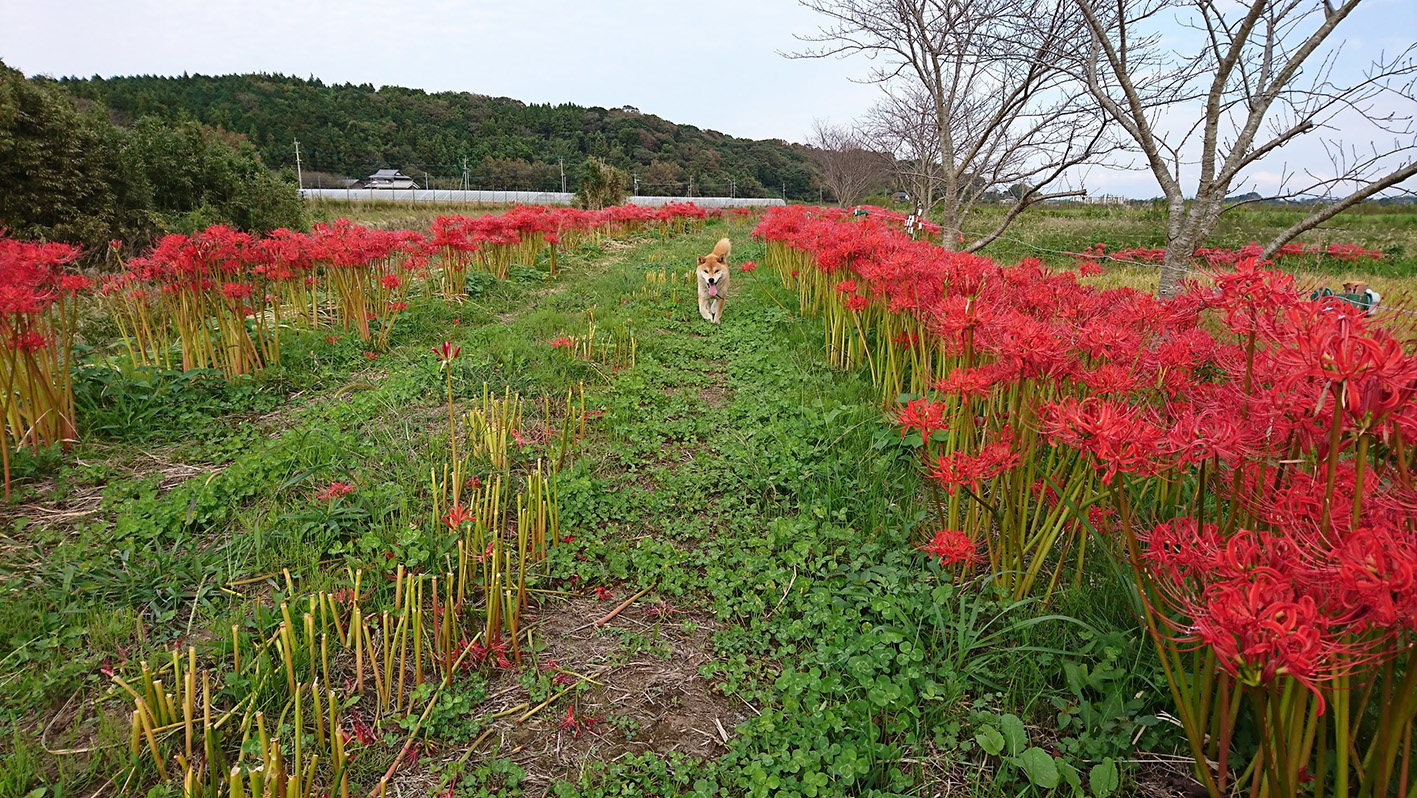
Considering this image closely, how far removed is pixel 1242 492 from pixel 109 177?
16.0m

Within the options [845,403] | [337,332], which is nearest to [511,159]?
[337,332]

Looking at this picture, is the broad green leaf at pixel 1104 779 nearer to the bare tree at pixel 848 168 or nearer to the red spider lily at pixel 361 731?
the red spider lily at pixel 361 731

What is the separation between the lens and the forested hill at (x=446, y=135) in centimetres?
4253

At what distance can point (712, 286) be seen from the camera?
739 cm

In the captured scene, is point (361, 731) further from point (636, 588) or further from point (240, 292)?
point (240, 292)

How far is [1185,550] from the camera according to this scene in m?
1.40

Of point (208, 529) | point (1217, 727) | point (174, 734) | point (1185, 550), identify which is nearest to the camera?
point (1185, 550)

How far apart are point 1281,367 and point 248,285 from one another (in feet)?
20.6

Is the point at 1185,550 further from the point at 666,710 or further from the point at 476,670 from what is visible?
the point at 476,670

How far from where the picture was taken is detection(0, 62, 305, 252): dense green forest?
30.0 ft

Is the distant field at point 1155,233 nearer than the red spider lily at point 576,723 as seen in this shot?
No

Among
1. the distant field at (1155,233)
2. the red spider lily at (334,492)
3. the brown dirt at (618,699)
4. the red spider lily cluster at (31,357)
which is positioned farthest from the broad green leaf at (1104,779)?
the distant field at (1155,233)

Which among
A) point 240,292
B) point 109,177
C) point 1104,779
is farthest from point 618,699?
point 109,177

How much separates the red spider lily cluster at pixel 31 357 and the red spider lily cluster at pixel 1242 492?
4.57 metres
